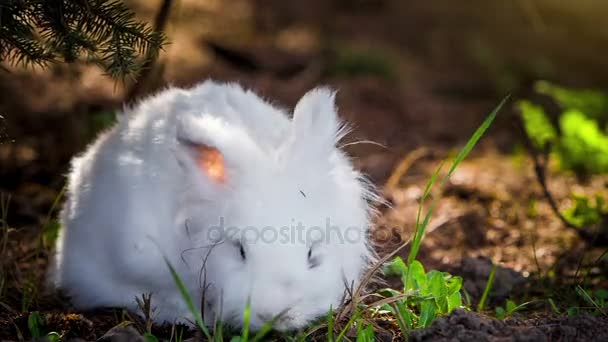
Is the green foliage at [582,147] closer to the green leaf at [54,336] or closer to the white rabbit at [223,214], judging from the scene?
the white rabbit at [223,214]

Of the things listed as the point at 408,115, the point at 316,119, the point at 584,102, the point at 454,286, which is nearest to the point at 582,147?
the point at 584,102

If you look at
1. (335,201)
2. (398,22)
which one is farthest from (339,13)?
(335,201)

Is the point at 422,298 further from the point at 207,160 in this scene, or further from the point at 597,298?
the point at 207,160

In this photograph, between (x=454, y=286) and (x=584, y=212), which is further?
(x=584, y=212)

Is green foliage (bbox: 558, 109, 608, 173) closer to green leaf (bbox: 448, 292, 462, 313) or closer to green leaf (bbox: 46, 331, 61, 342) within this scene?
green leaf (bbox: 448, 292, 462, 313)

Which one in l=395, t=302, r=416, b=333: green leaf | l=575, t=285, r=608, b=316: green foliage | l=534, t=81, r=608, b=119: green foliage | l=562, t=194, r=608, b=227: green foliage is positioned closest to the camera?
l=395, t=302, r=416, b=333: green leaf

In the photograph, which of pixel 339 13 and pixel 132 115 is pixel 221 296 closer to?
pixel 132 115

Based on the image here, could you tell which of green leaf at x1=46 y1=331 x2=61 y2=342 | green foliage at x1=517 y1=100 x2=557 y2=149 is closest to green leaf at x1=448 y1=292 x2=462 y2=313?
green leaf at x1=46 y1=331 x2=61 y2=342
